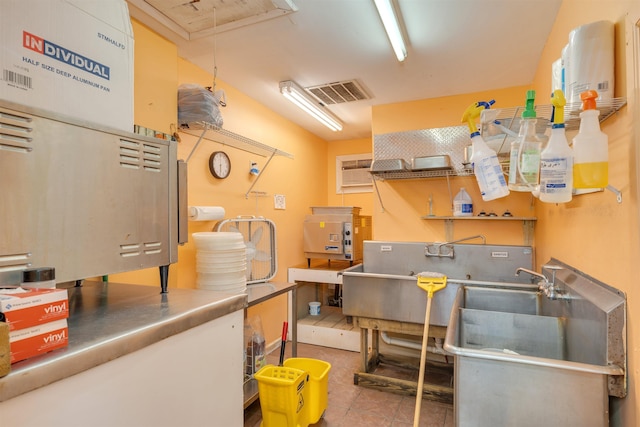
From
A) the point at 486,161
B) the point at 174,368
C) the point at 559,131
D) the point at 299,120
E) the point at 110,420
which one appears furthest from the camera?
the point at 299,120

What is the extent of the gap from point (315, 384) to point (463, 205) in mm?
1881

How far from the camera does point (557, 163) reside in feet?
3.46

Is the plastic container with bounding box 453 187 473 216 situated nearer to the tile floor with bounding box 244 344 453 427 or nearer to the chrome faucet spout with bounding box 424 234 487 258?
the chrome faucet spout with bounding box 424 234 487 258

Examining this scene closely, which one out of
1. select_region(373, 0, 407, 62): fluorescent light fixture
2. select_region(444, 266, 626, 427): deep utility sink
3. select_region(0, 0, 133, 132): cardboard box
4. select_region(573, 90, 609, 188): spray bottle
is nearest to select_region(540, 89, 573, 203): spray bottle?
select_region(573, 90, 609, 188): spray bottle

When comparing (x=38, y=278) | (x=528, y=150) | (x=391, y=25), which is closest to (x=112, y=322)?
(x=38, y=278)

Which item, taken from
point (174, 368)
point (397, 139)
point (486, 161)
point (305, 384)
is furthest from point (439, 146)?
point (174, 368)

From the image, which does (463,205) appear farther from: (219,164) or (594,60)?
(219,164)

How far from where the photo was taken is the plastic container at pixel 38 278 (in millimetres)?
688

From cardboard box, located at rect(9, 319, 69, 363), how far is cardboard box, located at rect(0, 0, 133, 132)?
21.4 inches

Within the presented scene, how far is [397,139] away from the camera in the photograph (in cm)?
326

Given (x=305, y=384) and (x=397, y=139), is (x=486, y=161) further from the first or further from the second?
(x=397, y=139)

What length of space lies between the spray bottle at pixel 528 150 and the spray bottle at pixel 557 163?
69 millimetres

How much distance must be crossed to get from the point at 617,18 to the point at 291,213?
3.21 meters

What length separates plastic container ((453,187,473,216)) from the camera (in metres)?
2.89
